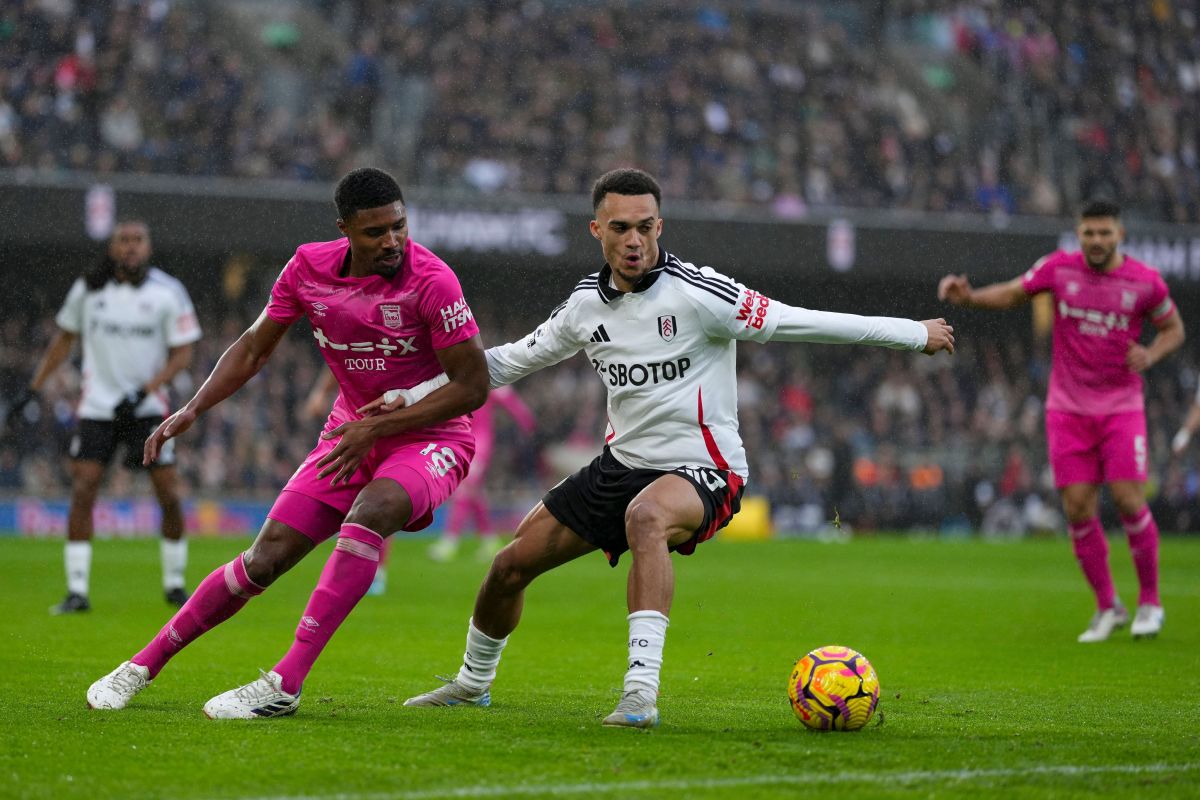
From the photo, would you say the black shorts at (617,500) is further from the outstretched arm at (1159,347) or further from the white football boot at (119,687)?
the outstretched arm at (1159,347)

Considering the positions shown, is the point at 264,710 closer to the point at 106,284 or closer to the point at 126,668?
the point at 126,668

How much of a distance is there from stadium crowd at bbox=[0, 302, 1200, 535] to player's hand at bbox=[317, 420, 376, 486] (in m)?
16.9

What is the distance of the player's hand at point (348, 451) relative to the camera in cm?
587

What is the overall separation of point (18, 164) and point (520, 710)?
18689 millimetres

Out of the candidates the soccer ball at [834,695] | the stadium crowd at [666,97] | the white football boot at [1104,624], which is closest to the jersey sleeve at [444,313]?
the soccer ball at [834,695]

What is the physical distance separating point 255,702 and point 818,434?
888 inches

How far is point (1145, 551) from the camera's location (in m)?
9.97

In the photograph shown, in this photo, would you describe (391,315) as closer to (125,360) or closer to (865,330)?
(865,330)

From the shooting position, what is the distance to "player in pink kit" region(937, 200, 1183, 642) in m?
9.77

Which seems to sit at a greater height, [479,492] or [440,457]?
[440,457]

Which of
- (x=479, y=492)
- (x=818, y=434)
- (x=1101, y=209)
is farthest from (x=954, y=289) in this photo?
(x=818, y=434)

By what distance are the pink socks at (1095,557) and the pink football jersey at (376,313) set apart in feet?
17.6

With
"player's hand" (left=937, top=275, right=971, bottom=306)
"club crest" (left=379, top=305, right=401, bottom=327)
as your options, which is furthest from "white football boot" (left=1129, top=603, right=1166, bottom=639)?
"club crest" (left=379, top=305, right=401, bottom=327)

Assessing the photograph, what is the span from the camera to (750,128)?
28141 mm
